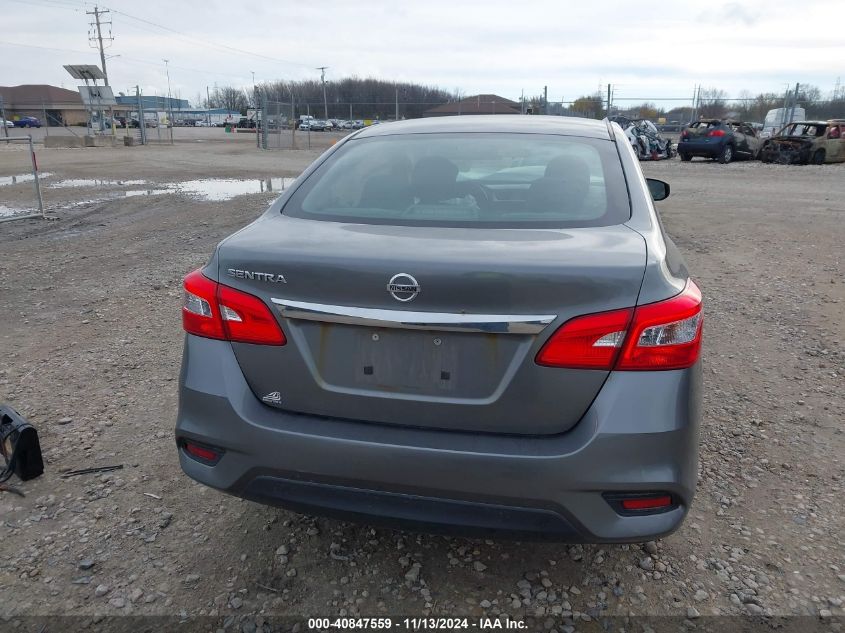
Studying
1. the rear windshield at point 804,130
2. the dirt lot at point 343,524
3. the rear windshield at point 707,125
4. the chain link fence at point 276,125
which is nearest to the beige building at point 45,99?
the chain link fence at point 276,125

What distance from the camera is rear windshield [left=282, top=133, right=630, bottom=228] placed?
2506 millimetres

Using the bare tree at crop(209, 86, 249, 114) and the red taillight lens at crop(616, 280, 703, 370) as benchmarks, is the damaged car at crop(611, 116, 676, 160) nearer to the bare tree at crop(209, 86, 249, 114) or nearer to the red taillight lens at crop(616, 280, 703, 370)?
the red taillight lens at crop(616, 280, 703, 370)

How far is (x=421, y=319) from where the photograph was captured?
6.46ft

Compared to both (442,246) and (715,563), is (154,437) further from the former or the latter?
(715,563)

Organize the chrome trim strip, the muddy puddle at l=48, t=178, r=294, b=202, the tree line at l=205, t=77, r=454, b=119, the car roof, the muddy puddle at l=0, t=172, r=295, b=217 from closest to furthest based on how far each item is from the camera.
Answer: the chrome trim strip → the car roof → the muddy puddle at l=0, t=172, r=295, b=217 → the muddy puddle at l=48, t=178, r=294, b=202 → the tree line at l=205, t=77, r=454, b=119

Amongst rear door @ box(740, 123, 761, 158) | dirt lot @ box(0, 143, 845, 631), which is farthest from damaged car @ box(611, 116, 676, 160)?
dirt lot @ box(0, 143, 845, 631)

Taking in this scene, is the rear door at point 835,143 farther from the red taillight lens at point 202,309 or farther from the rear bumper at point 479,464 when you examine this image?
the red taillight lens at point 202,309

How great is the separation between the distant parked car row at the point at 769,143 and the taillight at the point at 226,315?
956 inches

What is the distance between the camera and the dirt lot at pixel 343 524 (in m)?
2.36

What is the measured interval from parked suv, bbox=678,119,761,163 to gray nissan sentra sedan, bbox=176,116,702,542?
77.3 ft

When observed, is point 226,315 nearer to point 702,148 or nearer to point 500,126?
point 500,126

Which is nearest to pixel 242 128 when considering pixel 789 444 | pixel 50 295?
pixel 50 295

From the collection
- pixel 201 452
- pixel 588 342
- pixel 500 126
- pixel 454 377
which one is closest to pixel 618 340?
pixel 588 342

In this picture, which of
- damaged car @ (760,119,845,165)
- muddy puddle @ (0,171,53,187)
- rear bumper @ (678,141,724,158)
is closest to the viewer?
muddy puddle @ (0,171,53,187)
